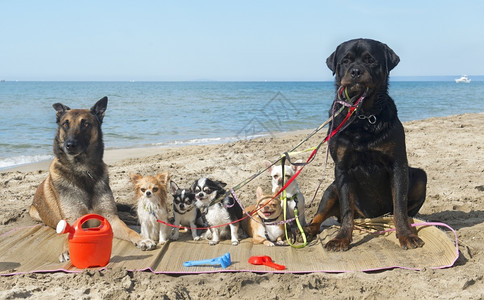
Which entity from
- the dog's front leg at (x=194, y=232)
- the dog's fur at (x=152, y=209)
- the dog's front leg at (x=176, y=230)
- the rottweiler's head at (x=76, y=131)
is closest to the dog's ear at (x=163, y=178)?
the dog's fur at (x=152, y=209)

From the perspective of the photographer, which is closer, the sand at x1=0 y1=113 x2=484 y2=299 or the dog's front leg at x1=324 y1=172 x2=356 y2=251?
the sand at x1=0 y1=113 x2=484 y2=299

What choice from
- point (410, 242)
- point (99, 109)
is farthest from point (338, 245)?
point (99, 109)

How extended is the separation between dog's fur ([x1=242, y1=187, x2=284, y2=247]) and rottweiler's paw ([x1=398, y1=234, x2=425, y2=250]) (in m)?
1.15

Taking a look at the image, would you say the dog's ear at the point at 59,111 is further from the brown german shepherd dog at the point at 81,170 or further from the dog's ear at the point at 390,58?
the dog's ear at the point at 390,58

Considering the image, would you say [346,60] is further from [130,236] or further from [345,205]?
[130,236]

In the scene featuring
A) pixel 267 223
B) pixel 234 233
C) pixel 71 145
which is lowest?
pixel 234 233

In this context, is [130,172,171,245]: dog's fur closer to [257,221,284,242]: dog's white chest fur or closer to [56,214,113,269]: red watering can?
[56,214,113,269]: red watering can

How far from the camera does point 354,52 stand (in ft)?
14.6

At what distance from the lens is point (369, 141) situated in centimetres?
439

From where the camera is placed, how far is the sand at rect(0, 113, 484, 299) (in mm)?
3572

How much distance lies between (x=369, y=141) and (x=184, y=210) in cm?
199

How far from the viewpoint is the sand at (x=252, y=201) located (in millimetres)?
3572

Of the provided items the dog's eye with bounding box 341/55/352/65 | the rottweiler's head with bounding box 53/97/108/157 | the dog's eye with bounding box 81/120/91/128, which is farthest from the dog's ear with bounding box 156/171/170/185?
the dog's eye with bounding box 341/55/352/65

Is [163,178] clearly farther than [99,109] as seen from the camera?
No
